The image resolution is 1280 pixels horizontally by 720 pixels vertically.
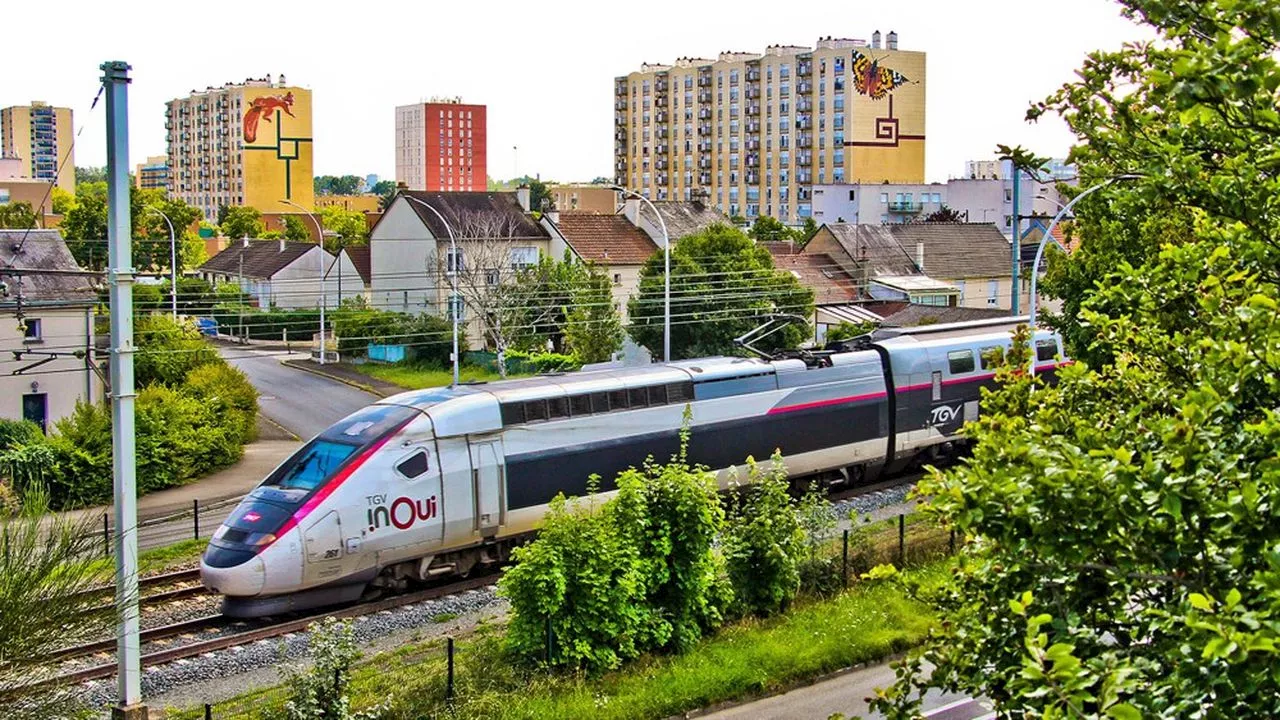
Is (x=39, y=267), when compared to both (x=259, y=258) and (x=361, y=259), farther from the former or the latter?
(x=259, y=258)

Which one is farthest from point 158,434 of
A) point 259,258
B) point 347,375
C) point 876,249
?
point 259,258

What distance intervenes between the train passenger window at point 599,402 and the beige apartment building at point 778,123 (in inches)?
3871

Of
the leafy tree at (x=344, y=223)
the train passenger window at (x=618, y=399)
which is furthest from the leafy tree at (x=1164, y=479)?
the leafy tree at (x=344, y=223)

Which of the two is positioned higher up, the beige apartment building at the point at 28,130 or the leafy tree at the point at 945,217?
the beige apartment building at the point at 28,130

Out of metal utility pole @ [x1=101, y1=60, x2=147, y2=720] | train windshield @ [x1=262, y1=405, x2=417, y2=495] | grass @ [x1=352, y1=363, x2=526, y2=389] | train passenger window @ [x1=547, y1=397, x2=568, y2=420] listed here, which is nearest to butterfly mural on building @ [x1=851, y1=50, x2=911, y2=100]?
grass @ [x1=352, y1=363, x2=526, y2=389]

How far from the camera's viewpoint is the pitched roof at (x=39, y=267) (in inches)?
1367

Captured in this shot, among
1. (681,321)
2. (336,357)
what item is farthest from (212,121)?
(681,321)

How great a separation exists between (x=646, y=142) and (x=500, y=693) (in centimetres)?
12049

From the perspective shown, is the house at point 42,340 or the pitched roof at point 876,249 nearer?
the house at point 42,340

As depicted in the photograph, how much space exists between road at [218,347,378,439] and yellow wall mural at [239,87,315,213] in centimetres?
8533

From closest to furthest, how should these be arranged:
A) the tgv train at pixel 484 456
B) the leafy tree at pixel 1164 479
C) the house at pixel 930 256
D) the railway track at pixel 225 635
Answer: the leafy tree at pixel 1164 479 < the railway track at pixel 225 635 < the tgv train at pixel 484 456 < the house at pixel 930 256

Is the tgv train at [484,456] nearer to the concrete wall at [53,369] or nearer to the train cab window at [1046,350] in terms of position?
the train cab window at [1046,350]

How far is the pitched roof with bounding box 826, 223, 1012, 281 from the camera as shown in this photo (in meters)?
59.2

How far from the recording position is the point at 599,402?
822 inches
